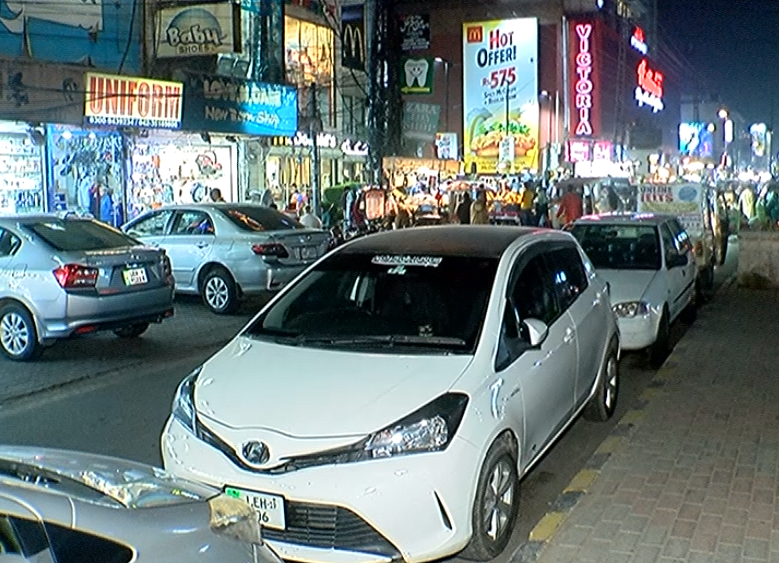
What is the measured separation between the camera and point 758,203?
25.6 meters

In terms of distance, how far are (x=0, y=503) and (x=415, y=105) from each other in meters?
36.1

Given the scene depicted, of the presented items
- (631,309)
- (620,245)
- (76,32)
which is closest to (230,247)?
(620,245)

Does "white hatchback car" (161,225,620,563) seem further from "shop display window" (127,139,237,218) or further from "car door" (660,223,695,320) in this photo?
"shop display window" (127,139,237,218)

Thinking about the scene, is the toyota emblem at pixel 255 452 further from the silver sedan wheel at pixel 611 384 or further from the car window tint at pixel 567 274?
the silver sedan wheel at pixel 611 384

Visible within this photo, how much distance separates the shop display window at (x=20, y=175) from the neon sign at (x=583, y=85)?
48572 millimetres

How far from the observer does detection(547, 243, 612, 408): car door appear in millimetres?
6867

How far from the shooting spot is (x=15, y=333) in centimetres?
1070

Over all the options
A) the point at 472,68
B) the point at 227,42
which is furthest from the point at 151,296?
the point at 472,68

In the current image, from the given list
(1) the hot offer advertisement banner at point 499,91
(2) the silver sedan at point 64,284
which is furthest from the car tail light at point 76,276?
(1) the hot offer advertisement banner at point 499,91

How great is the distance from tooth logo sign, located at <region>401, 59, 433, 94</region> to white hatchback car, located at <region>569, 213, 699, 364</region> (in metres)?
23.4

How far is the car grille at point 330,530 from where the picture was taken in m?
4.50

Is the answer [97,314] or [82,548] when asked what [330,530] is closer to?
[82,548]

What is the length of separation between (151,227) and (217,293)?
6.19ft

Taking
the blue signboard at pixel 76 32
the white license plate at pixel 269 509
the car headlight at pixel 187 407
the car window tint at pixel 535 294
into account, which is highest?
the blue signboard at pixel 76 32
